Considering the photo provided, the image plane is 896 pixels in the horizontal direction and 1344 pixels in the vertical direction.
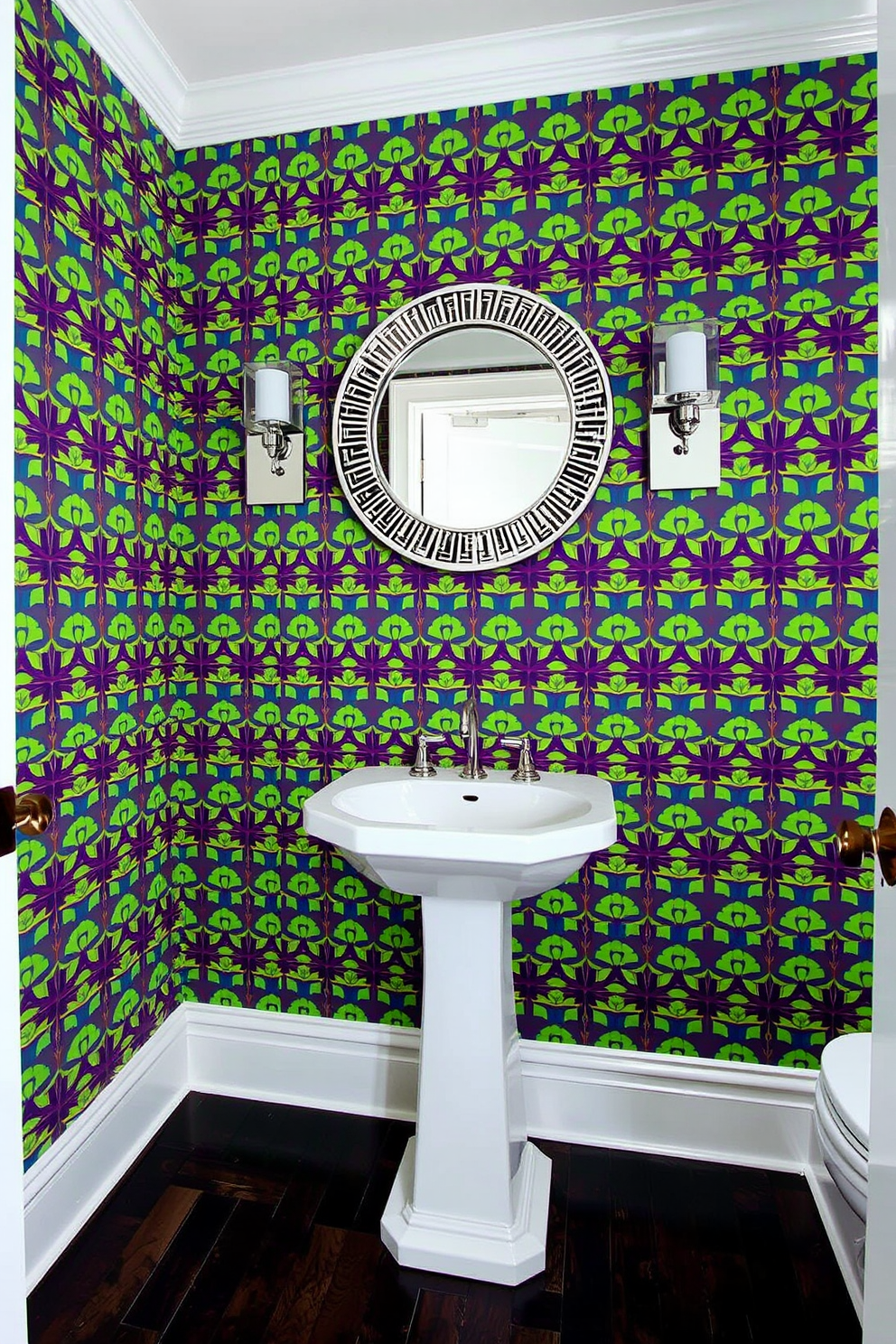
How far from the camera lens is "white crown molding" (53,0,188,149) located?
1.69m

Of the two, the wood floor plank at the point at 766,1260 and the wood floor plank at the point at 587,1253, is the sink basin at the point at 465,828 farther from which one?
the wood floor plank at the point at 766,1260

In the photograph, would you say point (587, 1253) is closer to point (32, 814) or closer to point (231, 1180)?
point (231, 1180)

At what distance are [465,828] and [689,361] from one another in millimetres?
1101

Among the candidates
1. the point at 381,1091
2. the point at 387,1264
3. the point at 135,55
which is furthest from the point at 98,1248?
the point at 135,55

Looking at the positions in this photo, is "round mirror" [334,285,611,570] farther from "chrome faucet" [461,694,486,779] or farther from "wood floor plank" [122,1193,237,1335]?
"wood floor plank" [122,1193,237,1335]

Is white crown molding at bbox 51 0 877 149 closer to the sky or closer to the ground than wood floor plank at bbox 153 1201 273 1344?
closer to the sky

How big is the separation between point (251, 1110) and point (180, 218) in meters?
2.29

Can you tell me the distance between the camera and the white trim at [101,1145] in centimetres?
153

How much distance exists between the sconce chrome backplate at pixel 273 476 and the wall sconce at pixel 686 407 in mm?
856

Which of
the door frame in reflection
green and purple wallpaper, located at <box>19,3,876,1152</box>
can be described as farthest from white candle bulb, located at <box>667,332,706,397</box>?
the door frame in reflection

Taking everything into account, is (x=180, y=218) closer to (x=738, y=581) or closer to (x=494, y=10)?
(x=494, y=10)

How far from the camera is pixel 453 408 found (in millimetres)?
1940

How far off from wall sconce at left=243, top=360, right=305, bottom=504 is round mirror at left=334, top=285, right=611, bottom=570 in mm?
120

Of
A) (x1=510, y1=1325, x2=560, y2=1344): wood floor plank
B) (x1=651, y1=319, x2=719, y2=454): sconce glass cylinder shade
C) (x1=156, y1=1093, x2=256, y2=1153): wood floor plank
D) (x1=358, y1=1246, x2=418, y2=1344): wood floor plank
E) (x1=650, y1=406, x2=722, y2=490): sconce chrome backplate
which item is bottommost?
(x1=510, y1=1325, x2=560, y2=1344): wood floor plank
